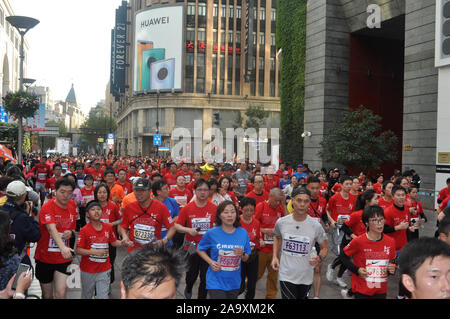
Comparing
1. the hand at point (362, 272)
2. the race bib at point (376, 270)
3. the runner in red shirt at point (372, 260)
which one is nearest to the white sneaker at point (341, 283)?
the runner in red shirt at point (372, 260)

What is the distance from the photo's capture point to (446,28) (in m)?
16.9

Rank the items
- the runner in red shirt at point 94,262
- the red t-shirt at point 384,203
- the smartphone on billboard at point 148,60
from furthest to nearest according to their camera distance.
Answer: the smartphone on billboard at point 148,60, the red t-shirt at point 384,203, the runner in red shirt at point 94,262

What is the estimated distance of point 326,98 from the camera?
25.9 meters

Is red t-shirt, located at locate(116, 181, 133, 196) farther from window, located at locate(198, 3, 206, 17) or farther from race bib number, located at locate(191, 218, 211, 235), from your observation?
window, located at locate(198, 3, 206, 17)

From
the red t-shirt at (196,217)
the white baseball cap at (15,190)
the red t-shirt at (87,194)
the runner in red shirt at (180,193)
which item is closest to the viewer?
the white baseball cap at (15,190)

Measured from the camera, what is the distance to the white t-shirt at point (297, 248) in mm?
5289

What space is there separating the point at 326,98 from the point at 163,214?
21422mm

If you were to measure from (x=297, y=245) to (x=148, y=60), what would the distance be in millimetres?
61752

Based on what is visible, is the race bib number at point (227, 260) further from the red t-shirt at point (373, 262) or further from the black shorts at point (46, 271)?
the black shorts at point (46, 271)

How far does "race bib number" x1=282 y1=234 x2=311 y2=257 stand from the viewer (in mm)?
5340

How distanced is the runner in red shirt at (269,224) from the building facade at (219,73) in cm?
5361

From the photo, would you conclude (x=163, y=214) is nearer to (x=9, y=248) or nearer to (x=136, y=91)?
(x=9, y=248)

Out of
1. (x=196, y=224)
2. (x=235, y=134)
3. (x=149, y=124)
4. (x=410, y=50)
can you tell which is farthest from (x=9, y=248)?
(x=149, y=124)

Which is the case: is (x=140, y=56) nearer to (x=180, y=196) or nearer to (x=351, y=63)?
(x=351, y=63)
